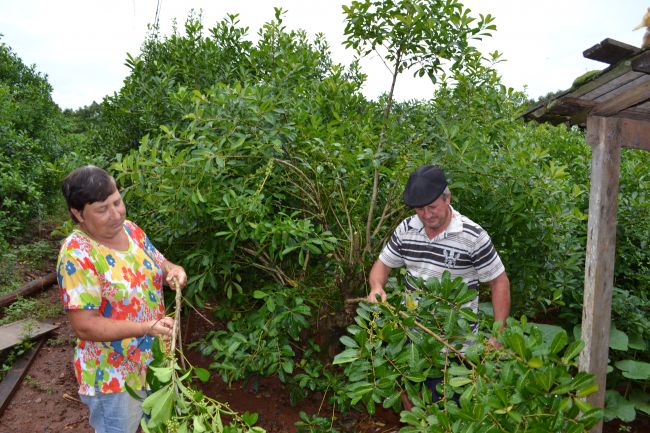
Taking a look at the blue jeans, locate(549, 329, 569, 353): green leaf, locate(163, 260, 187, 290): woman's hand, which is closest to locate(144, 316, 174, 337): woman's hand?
locate(163, 260, 187, 290): woman's hand

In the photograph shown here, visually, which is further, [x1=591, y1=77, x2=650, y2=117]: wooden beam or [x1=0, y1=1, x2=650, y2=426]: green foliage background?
[x1=0, y1=1, x2=650, y2=426]: green foliage background

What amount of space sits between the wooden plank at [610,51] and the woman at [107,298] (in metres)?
2.53

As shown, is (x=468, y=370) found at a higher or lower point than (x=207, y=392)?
higher

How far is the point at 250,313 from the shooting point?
13.4 ft

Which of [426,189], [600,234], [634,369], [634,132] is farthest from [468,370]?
[634,369]

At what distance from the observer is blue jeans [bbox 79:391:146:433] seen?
8.60ft

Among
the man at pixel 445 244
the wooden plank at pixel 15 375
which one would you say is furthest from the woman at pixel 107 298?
the wooden plank at pixel 15 375

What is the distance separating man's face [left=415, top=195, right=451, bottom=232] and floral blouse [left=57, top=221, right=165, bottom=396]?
1474 millimetres

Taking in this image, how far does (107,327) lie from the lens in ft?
7.96

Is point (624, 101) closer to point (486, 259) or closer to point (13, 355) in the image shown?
point (486, 259)

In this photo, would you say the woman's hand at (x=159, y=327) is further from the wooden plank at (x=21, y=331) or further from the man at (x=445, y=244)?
the wooden plank at (x=21, y=331)

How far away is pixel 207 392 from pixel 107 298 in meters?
2.62

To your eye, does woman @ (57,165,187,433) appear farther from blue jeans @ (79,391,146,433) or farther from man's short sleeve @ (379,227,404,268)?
man's short sleeve @ (379,227,404,268)

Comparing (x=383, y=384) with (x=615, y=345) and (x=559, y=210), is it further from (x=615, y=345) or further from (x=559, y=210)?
(x=615, y=345)
